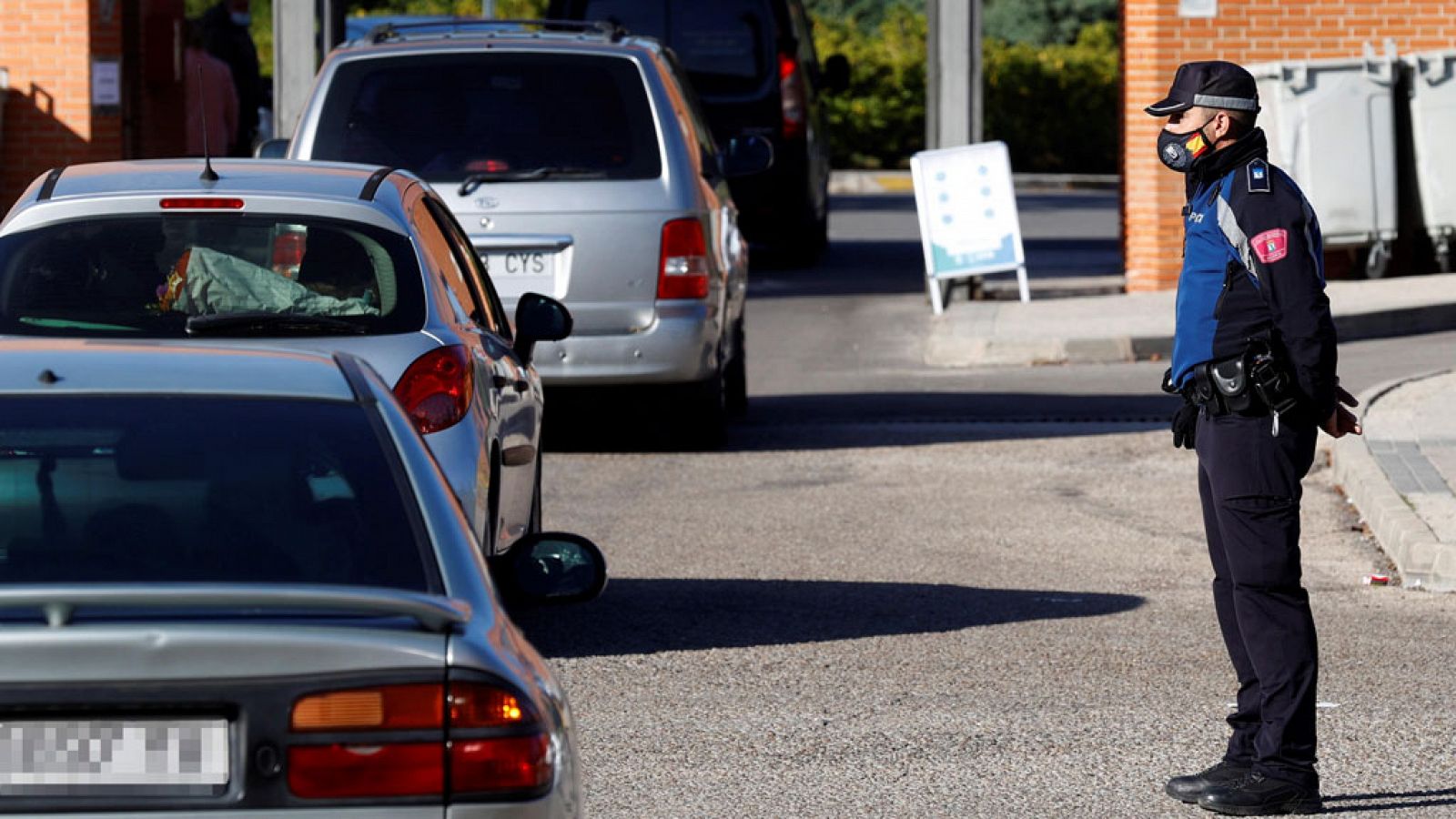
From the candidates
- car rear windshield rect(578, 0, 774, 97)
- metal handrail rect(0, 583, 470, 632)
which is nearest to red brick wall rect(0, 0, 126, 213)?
car rear windshield rect(578, 0, 774, 97)

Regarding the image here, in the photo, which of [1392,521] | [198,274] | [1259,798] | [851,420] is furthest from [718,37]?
[1259,798]

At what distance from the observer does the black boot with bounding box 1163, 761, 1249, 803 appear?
588 centimetres

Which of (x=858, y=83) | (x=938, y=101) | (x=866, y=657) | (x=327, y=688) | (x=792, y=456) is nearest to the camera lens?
(x=327, y=688)

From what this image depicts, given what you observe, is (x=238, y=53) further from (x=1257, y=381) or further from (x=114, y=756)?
(x=114, y=756)

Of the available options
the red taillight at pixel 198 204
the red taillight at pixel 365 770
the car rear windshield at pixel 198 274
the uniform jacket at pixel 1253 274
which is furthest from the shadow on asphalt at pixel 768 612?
the red taillight at pixel 365 770

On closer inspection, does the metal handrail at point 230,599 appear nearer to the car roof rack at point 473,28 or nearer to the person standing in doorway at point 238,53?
the car roof rack at point 473,28

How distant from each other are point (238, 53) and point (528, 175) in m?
10.9

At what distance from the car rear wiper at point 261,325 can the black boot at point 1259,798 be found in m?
2.67

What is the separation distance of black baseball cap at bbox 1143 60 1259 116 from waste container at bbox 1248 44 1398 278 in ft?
42.6

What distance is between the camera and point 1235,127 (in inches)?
230

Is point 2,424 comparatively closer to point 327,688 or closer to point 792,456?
point 327,688

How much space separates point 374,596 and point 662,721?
329cm

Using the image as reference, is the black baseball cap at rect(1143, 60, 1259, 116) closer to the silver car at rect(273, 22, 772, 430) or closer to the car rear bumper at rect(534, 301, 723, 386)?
the silver car at rect(273, 22, 772, 430)

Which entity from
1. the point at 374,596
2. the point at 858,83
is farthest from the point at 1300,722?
the point at 858,83
